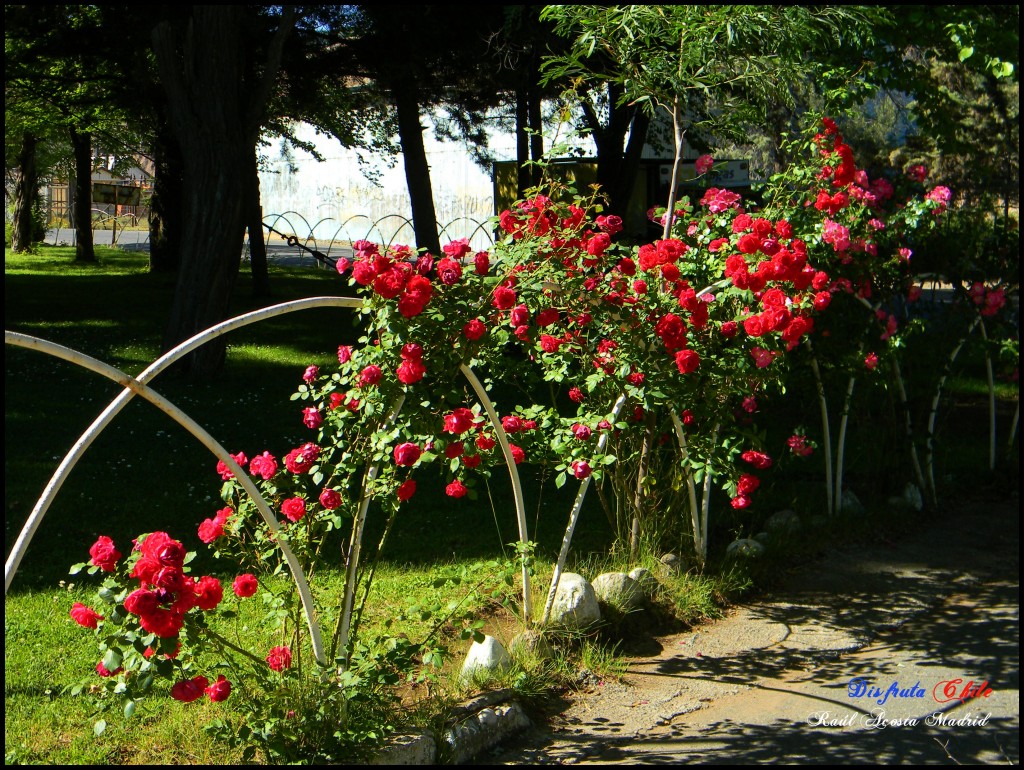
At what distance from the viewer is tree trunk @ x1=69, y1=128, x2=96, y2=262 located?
73.9 ft

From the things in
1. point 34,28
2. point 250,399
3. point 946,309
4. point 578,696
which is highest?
point 34,28

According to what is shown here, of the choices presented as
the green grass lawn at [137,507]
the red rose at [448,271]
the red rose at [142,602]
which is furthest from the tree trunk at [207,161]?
the red rose at [142,602]

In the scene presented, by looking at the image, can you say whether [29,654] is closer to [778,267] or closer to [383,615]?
[383,615]

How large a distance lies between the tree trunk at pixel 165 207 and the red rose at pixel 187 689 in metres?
16.1

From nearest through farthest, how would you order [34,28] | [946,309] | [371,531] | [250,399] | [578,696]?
[578,696], [371,531], [946,309], [250,399], [34,28]

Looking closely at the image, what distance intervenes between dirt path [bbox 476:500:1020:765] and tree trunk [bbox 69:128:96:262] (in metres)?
21.5

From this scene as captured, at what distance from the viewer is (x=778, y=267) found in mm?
3988

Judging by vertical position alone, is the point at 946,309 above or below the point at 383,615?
above

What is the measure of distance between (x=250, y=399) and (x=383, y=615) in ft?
16.1

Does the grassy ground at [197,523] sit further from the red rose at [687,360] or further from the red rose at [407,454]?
the red rose at [687,360]

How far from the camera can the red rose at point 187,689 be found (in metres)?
2.75

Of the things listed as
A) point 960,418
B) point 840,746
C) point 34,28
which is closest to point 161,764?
point 840,746

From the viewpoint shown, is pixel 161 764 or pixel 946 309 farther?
pixel 946 309

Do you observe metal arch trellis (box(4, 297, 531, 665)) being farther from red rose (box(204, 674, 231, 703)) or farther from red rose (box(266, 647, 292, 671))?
red rose (box(204, 674, 231, 703))
